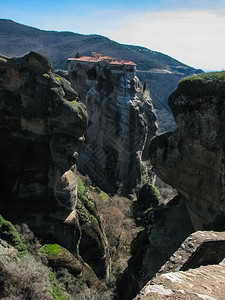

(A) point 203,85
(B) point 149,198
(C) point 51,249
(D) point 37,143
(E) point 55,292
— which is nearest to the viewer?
(A) point 203,85

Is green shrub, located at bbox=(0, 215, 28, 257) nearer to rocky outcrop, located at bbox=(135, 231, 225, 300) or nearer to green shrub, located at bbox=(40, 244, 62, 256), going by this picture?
green shrub, located at bbox=(40, 244, 62, 256)

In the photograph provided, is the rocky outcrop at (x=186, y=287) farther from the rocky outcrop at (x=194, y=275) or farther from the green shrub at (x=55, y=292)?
the green shrub at (x=55, y=292)

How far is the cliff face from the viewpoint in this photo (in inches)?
1663

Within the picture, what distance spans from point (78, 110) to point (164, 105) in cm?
8196

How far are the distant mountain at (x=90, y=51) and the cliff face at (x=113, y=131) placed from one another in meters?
45.7

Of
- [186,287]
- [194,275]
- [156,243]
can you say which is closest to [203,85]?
[156,243]

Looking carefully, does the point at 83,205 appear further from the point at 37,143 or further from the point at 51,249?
the point at 37,143

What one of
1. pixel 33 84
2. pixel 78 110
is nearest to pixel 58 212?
pixel 78 110

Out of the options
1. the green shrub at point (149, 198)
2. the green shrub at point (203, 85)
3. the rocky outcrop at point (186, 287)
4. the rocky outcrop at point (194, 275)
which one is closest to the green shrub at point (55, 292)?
the rocky outcrop at point (194, 275)

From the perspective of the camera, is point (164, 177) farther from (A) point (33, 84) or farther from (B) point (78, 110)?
(A) point (33, 84)

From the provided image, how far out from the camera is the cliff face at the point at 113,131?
42.2m

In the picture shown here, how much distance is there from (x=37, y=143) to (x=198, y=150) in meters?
8.94

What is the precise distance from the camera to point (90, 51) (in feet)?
375

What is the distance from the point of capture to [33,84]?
1532cm
